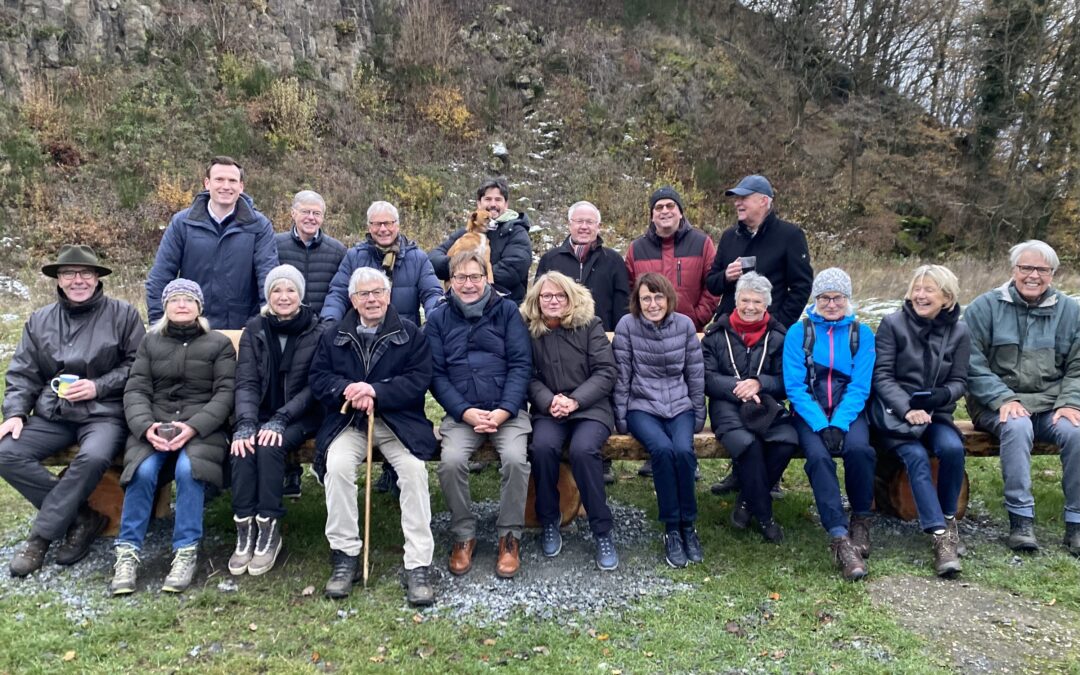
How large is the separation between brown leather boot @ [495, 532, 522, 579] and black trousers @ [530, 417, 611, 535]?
Answer: 12.0 inches

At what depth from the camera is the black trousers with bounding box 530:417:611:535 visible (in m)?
4.43

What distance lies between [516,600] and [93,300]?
10.9 feet

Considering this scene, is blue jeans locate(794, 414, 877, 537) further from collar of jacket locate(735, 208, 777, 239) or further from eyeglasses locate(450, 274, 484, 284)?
eyeglasses locate(450, 274, 484, 284)

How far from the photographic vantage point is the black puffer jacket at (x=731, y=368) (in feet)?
15.6

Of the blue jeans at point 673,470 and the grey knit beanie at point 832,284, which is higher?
the grey knit beanie at point 832,284

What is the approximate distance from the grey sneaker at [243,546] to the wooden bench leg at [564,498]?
1700mm

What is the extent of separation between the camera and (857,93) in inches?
864

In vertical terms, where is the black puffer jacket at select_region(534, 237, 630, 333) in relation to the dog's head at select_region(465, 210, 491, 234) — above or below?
below

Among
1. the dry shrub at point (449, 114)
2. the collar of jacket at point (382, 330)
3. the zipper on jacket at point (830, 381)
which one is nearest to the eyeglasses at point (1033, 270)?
the zipper on jacket at point (830, 381)

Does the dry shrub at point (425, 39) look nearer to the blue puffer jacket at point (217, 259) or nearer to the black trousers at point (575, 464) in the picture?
the blue puffer jacket at point (217, 259)

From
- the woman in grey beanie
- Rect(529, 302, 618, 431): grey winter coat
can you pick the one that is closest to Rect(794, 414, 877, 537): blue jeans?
Rect(529, 302, 618, 431): grey winter coat

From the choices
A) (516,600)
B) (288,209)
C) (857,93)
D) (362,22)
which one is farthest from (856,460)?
(857,93)

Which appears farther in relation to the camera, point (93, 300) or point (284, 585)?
point (93, 300)

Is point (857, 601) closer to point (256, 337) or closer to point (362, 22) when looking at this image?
point (256, 337)
